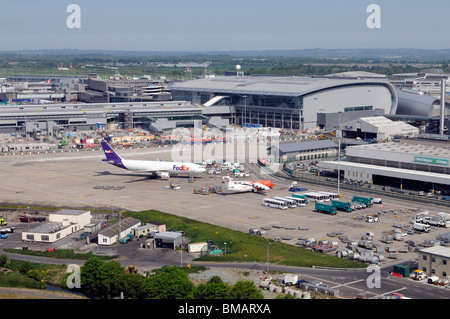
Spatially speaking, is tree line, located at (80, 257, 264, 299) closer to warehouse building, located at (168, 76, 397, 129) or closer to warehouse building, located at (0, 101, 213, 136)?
warehouse building, located at (0, 101, 213, 136)

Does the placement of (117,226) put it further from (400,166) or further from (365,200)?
(400,166)

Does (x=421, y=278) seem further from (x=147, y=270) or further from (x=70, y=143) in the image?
(x=70, y=143)

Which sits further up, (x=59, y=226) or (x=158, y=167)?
(x=158, y=167)

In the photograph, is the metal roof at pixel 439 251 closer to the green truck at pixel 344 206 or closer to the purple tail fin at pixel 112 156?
the green truck at pixel 344 206

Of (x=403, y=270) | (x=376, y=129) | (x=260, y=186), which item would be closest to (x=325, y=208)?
(x=260, y=186)

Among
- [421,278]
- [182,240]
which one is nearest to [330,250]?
[421,278]

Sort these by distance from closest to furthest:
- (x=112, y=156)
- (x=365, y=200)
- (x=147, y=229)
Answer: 1. (x=147, y=229)
2. (x=365, y=200)
3. (x=112, y=156)
